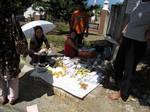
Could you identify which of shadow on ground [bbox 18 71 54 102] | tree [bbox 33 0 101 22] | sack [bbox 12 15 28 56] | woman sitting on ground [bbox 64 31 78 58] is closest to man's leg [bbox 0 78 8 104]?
shadow on ground [bbox 18 71 54 102]

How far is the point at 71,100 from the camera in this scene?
16.9 ft

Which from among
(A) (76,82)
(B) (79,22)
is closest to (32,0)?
(B) (79,22)

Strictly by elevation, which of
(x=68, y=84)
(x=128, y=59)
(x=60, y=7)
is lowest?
(x=68, y=84)

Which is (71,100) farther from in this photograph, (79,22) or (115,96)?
(79,22)

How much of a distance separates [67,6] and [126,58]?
7.68 meters

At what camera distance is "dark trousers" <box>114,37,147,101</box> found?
15.9 ft

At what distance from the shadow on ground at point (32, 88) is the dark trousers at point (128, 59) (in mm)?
1356

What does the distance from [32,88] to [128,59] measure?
1.94 m

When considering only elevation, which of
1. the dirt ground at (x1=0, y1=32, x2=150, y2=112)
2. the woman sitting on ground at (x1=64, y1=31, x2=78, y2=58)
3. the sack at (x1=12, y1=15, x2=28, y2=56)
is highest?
the sack at (x1=12, y1=15, x2=28, y2=56)

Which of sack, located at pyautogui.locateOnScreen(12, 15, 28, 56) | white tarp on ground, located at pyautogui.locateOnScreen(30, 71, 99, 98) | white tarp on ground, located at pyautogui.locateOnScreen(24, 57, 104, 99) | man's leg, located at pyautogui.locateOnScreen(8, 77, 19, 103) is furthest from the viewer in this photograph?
white tarp on ground, located at pyautogui.locateOnScreen(24, 57, 104, 99)

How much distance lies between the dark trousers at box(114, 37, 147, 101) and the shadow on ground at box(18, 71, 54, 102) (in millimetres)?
1356

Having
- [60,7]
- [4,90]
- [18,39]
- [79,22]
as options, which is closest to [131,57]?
[18,39]

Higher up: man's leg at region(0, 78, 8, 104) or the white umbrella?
the white umbrella

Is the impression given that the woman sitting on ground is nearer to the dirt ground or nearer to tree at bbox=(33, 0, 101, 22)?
the dirt ground
